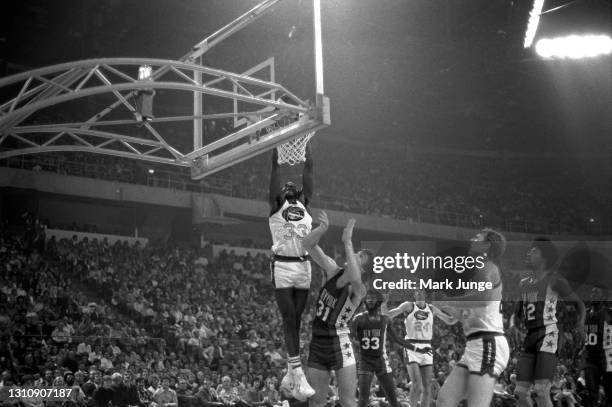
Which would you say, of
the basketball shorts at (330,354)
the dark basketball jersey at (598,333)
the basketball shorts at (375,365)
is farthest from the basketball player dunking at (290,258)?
the dark basketball jersey at (598,333)

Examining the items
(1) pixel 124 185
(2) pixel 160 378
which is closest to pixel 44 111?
(1) pixel 124 185

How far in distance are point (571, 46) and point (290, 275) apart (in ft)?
40.0

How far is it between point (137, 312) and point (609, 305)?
45.8ft

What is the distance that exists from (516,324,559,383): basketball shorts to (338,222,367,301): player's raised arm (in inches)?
85.7

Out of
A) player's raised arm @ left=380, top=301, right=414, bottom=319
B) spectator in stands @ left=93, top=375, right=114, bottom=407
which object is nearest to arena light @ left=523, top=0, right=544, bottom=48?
player's raised arm @ left=380, top=301, right=414, bottom=319

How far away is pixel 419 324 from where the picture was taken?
14.2 m

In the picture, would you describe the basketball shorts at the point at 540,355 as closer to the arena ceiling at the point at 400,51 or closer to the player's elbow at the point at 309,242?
the player's elbow at the point at 309,242

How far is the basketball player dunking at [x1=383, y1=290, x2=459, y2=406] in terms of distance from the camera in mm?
13430

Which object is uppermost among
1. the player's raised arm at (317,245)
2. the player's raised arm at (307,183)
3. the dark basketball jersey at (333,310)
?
the player's raised arm at (307,183)

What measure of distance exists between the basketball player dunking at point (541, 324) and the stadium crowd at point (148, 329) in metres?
1.45

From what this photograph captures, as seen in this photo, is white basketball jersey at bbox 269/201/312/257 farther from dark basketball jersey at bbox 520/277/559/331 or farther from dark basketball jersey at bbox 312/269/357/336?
dark basketball jersey at bbox 520/277/559/331

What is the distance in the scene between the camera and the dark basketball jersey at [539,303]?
9.12 m

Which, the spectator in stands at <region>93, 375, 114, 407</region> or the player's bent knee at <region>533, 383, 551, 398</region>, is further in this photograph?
the spectator in stands at <region>93, 375, 114, 407</region>

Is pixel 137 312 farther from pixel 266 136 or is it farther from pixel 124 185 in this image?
pixel 266 136
